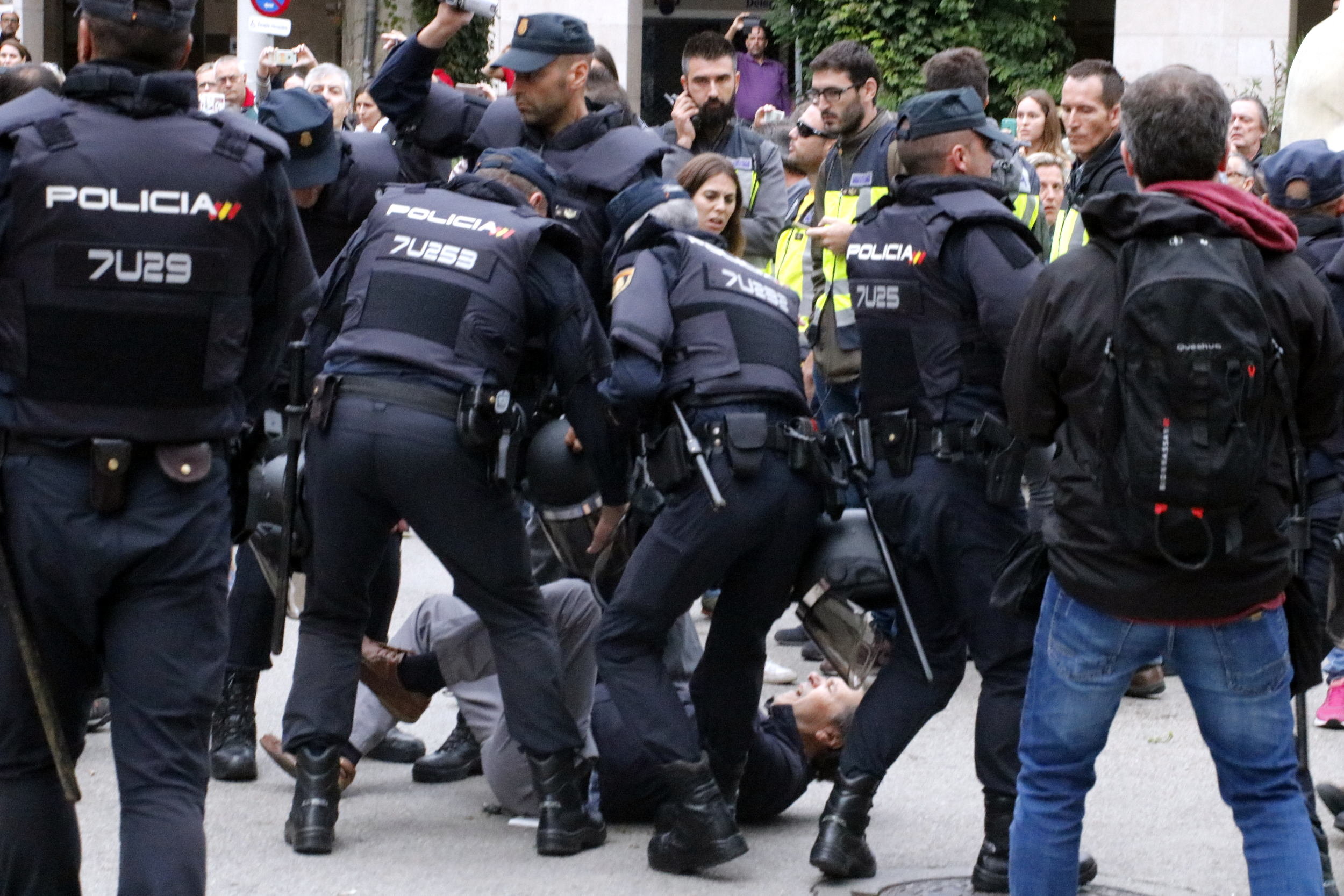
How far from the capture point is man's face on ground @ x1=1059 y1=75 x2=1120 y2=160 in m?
6.93

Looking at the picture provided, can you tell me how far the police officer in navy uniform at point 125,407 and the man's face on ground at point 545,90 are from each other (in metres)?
2.29

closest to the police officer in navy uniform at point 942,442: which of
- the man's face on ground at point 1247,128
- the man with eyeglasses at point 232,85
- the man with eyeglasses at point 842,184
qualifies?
the man with eyeglasses at point 842,184

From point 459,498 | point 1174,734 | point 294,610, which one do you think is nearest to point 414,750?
point 294,610

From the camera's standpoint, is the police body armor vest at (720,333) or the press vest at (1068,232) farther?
the press vest at (1068,232)

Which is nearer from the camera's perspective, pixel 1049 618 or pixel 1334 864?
pixel 1049 618

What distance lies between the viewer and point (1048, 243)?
308 inches

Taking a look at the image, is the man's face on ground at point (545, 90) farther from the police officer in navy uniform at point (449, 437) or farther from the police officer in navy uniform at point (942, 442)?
the police officer in navy uniform at point (942, 442)

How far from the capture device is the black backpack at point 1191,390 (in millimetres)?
3525

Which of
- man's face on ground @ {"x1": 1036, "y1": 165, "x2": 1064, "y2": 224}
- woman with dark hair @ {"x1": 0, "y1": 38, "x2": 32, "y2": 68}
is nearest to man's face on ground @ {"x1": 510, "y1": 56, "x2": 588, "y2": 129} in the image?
man's face on ground @ {"x1": 1036, "y1": 165, "x2": 1064, "y2": 224}

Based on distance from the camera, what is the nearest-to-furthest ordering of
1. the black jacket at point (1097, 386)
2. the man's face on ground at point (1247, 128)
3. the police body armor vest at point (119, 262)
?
the police body armor vest at point (119, 262) → the black jacket at point (1097, 386) → the man's face on ground at point (1247, 128)

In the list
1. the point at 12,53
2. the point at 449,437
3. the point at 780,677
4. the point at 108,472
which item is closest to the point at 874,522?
the point at 449,437

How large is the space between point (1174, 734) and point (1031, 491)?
3.09ft

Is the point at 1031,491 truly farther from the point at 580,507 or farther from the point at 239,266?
the point at 239,266

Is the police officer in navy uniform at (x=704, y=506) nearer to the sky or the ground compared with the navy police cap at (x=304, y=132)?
nearer to the ground
